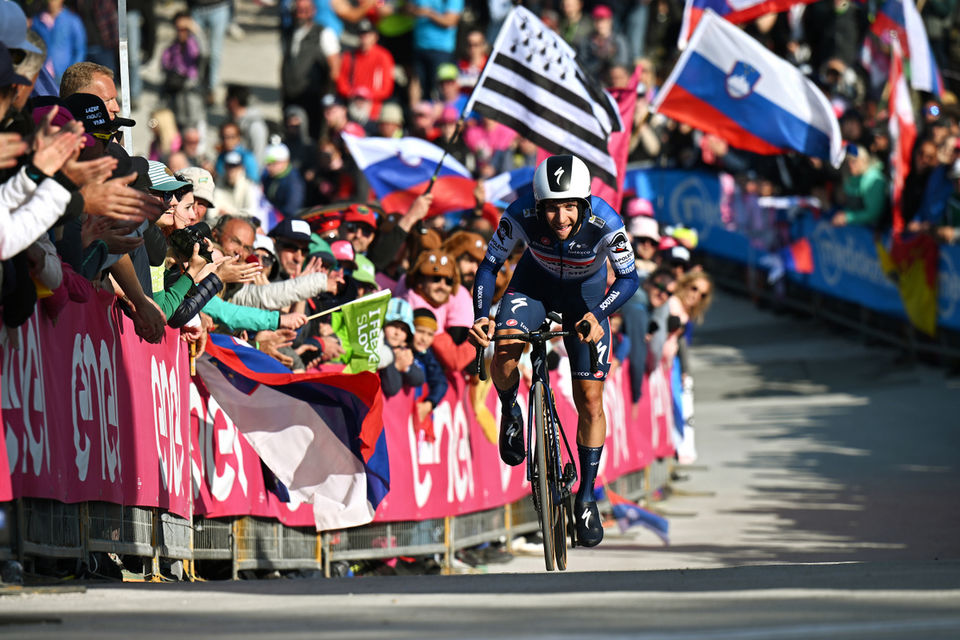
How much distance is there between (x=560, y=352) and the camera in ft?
46.9

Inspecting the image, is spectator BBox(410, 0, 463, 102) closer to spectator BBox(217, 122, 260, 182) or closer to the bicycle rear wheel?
spectator BBox(217, 122, 260, 182)

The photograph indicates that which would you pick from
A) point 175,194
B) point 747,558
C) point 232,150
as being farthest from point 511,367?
point 232,150

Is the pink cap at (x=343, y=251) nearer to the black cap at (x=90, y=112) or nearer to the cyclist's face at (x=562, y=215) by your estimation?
the cyclist's face at (x=562, y=215)

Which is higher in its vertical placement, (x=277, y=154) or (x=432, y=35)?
(x=432, y=35)

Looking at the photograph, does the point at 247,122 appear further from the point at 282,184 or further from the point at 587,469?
the point at 587,469

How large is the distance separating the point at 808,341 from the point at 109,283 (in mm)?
16071

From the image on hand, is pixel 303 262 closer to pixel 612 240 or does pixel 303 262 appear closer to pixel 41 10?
pixel 612 240

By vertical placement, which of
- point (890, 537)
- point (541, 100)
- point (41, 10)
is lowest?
point (890, 537)

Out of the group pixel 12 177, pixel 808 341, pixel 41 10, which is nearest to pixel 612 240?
pixel 12 177

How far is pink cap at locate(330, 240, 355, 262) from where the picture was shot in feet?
39.6

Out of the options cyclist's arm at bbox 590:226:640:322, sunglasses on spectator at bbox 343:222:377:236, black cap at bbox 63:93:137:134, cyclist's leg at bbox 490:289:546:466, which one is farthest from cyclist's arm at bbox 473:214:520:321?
sunglasses on spectator at bbox 343:222:377:236

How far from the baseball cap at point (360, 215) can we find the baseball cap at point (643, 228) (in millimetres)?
3855

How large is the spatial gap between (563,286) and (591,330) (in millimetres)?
764

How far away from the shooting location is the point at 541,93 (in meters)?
13.9
